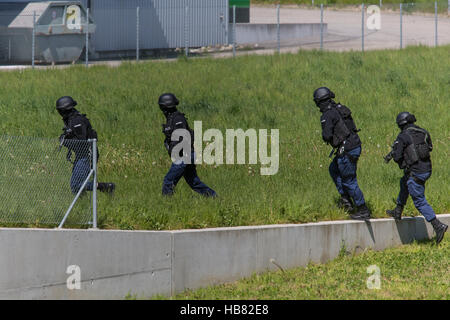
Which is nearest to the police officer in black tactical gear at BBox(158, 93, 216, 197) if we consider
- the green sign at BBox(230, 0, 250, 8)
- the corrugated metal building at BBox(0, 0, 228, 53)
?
the corrugated metal building at BBox(0, 0, 228, 53)

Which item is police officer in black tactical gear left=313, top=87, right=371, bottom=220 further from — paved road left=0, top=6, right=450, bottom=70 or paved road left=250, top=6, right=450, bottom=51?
paved road left=250, top=6, right=450, bottom=51

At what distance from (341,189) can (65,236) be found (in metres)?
4.29

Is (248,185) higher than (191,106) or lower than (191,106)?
lower

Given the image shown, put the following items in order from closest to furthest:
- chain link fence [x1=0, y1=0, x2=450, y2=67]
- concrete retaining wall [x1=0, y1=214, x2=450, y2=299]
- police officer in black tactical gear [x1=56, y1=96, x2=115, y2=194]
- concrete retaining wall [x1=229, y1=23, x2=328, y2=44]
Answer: concrete retaining wall [x1=0, y1=214, x2=450, y2=299] → police officer in black tactical gear [x1=56, y1=96, x2=115, y2=194] → chain link fence [x1=0, y1=0, x2=450, y2=67] → concrete retaining wall [x1=229, y1=23, x2=328, y2=44]

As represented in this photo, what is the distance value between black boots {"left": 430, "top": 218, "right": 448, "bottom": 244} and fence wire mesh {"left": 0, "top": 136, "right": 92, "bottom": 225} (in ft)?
16.3

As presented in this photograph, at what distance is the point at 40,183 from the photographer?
10.6 m

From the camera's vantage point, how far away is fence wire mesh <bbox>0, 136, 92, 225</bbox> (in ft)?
34.6

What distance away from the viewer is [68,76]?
73.5 feet

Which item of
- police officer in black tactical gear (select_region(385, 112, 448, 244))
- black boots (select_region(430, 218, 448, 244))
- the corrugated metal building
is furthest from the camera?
the corrugated metal building

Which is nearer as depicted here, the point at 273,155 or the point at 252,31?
the point at 273,155

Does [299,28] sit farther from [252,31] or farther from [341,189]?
[341,189]

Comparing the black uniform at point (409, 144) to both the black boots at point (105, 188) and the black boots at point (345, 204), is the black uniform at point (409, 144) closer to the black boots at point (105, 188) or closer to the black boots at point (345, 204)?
the black boots at point (345, 204)
